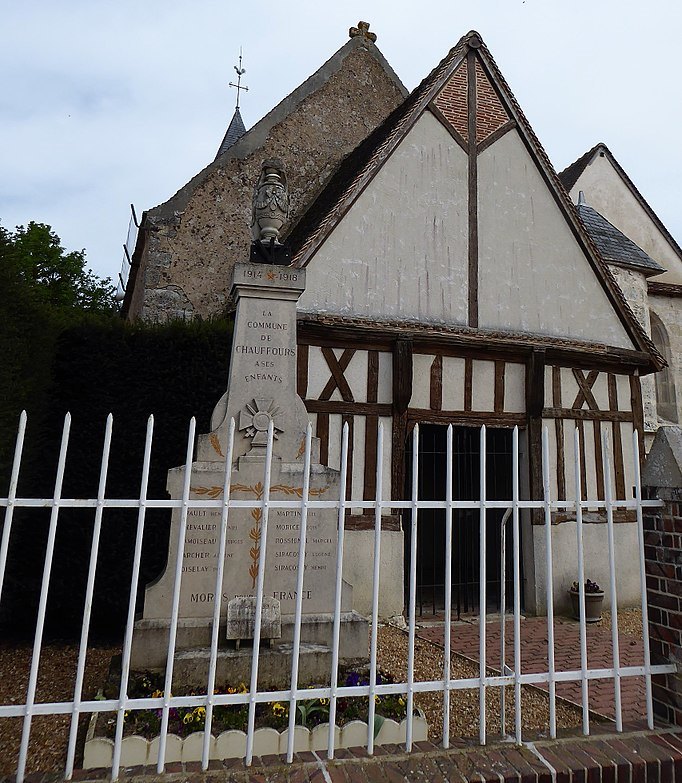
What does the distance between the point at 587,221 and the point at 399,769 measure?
12.1 m

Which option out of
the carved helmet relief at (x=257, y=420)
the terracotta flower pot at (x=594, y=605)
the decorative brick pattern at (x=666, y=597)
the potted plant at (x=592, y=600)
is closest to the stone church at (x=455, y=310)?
the potted plant at (x=592, y=600)

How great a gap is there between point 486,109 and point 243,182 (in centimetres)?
438

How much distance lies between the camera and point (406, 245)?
23.5ft

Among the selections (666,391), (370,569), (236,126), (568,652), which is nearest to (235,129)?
(236,126)

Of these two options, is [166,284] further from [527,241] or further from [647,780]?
[647,780]

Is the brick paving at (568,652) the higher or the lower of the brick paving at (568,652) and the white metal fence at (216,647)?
the lower

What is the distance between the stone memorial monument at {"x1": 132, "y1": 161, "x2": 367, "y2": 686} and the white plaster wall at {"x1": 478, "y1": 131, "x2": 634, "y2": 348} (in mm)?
4162

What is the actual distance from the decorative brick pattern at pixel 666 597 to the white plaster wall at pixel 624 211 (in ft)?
41.8

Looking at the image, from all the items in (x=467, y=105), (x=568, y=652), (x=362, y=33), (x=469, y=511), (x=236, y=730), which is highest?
(x=362, y=33)

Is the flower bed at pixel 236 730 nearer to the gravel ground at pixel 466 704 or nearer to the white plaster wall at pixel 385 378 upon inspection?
the gravel ground at pixel 466 704

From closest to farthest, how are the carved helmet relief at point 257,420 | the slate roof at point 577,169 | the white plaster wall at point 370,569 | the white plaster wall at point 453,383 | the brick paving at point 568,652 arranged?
the carved helmet relief at point 257,420 < the brick paving at point 568,652 < the white plaster wall at point 370,569 < the white plaster wall at point 453,383 < the slate roof at point 577,169

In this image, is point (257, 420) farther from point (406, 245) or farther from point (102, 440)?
point (406, 245)

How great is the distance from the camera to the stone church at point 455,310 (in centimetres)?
656

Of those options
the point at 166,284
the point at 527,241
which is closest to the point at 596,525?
the point at 527,241
